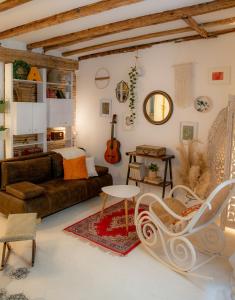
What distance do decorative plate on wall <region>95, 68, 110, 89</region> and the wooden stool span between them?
3159 mm

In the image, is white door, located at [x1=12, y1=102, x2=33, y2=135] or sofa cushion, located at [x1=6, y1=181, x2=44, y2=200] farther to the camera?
white door, located at [x1=12, y1=102, x2=33, y2=135]

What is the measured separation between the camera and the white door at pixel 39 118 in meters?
4.95

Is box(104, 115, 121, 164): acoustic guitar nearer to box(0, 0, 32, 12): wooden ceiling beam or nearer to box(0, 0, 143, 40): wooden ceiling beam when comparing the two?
box(0, 0, 143, 40): wooden ceiling beam

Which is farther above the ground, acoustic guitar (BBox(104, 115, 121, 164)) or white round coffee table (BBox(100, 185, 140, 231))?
acoustic guitar (BBox(104, 115, 121, 164))

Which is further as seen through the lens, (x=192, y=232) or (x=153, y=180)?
(x=153, y=180)

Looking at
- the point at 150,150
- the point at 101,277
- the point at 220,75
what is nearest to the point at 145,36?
the point at 220,75

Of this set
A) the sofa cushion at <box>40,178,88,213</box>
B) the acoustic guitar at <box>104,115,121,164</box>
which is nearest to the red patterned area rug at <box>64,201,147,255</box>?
the sofa cushion at <box>40,178,88,213</box>

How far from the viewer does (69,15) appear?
3182 millimetres

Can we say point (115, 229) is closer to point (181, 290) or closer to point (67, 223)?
point (67, 223)

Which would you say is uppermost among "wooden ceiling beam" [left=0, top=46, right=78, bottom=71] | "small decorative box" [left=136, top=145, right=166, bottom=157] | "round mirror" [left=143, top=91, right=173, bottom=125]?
"wooden ceiling beam" [left=0, top=46, right=78, bottom=71]

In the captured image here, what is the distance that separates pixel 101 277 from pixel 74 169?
85.1 inches

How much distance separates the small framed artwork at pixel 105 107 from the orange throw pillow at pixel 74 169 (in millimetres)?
1262

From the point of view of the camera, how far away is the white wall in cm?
411

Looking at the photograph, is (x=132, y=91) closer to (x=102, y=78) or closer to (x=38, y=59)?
(x=102, y=78)
